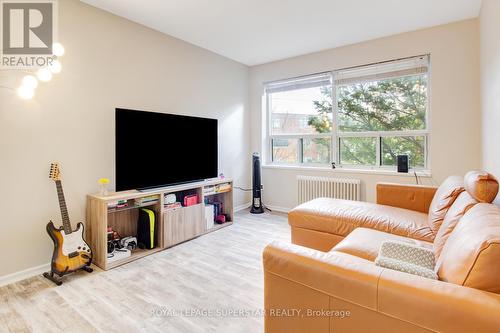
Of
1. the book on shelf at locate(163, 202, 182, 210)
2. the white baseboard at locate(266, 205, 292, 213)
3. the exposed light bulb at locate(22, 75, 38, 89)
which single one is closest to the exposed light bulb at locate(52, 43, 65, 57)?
the exposed light bulb at locate(22, 75, 38, 89)

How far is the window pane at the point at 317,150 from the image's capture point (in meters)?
4.22

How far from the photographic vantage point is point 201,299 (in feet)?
6.63

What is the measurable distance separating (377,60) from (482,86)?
1236 mm

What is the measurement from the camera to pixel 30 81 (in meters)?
2.29

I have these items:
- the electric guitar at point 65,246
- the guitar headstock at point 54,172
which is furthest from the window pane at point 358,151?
the guitar headstock at point 54,172

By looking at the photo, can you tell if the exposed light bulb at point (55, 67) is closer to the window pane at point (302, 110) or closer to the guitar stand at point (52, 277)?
the guitar stand at point (52, 277)

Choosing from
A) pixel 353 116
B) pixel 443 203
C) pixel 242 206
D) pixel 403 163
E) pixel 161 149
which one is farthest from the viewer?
pixel 242 206

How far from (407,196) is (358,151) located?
4.40 feet

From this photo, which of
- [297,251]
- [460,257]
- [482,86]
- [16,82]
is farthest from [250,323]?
[482,86]

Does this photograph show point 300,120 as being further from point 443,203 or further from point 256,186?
point 443,203

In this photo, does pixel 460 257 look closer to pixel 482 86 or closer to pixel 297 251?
pixel 297 251

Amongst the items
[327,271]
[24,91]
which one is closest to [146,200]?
[24,91]

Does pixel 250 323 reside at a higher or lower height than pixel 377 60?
lower

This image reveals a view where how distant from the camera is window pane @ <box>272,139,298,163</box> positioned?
4.59 m
